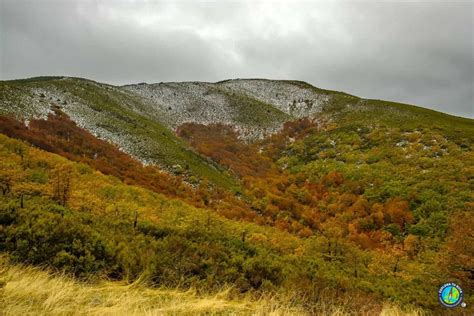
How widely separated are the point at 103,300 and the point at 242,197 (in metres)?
24.7

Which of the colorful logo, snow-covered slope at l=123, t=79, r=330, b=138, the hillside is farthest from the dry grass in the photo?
snow-covered slope at l=123, t=79, r=330, b=138

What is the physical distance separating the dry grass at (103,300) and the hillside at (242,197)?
0.13 metres

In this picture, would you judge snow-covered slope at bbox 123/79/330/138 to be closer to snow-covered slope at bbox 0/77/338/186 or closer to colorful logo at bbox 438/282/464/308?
snow-covered slope at bbox 0/77/338/186

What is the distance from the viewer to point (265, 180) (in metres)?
36.7

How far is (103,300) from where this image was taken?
627 cm

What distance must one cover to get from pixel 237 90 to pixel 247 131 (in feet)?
75.1

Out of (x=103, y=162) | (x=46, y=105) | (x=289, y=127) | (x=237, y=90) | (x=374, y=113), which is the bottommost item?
(x=103, y=162)

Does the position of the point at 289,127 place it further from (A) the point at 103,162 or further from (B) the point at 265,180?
(A) the point at 103,162

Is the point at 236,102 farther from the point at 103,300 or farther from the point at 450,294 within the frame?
the point at 450,294

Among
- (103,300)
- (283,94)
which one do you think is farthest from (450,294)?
(283,94)

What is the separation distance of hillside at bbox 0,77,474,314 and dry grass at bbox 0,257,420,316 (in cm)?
13

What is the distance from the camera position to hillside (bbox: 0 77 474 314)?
8.40 m

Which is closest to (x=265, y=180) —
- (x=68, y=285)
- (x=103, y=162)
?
(x=103, y=162)

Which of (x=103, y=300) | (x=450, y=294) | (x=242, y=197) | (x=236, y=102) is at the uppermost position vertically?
(x=236, y=102)
